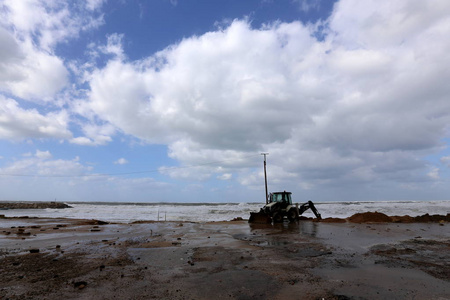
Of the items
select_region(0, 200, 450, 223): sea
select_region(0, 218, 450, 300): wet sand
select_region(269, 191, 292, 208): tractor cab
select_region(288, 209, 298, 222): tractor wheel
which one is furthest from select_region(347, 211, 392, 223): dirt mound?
select_region(0, 200, 450, 223): sea

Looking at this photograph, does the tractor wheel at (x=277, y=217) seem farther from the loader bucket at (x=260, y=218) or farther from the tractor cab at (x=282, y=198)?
the tractor cab at (x=282, y=198)

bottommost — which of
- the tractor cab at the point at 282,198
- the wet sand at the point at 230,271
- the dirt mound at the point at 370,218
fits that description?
the wet sand at the point at 230,271

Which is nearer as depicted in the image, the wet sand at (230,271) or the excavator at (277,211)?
the wet sand at (230,271)

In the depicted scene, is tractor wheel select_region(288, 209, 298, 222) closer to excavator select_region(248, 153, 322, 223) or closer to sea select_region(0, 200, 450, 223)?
excavator select_region(248, 153, 322, 223)

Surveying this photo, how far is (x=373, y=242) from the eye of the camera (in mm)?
12125

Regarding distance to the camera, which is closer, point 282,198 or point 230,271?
point 230,271

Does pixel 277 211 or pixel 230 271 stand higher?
pixel 277 211

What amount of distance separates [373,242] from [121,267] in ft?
36.7

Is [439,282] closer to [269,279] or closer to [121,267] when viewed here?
[269,279]

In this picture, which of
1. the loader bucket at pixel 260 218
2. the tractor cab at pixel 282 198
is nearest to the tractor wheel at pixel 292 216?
the tractor cab at pixel 282 198

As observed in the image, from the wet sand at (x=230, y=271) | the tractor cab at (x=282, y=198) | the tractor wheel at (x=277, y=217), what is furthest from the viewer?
the tractor cab at (x=282, y=198)

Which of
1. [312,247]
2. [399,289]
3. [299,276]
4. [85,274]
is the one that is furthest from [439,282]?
[85,274]

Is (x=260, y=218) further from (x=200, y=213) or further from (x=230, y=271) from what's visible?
(x=200, y=213)

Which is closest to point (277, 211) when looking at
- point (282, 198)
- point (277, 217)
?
point (277, 217)
